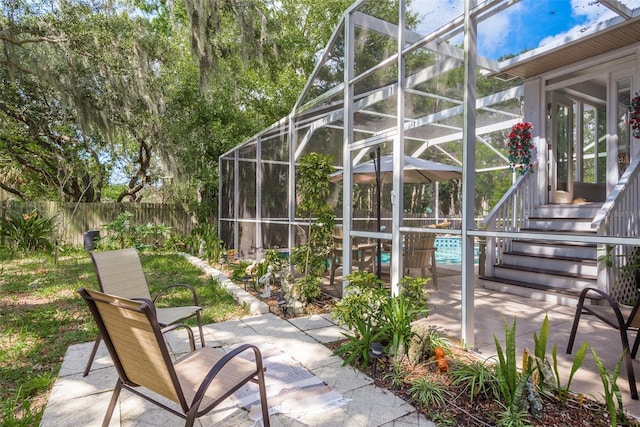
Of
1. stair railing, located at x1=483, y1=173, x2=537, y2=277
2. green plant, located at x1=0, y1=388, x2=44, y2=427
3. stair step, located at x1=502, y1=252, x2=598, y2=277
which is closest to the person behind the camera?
green plant, located at x1=0, y1=388, x2=44, y2=427

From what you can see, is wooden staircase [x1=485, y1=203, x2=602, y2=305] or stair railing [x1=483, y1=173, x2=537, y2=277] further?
stair railing [x1=483, y1=173, x2=537, y2=277]

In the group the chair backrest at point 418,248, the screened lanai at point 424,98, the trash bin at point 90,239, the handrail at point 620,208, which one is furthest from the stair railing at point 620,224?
the trash bin at point 90,239

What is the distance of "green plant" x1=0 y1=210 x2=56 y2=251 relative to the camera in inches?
360

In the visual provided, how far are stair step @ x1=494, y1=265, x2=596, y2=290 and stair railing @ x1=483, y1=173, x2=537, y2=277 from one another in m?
0.22

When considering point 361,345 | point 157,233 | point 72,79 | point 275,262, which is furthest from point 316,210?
point 157,233

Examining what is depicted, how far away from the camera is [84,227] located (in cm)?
1117

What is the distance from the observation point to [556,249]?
4973mm

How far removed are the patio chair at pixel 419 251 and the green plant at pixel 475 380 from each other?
1562 millimetres

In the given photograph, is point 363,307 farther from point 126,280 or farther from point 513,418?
point 126,280

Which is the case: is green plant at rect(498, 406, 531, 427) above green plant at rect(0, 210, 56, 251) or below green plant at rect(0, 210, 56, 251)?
below

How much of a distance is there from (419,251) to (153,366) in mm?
3514

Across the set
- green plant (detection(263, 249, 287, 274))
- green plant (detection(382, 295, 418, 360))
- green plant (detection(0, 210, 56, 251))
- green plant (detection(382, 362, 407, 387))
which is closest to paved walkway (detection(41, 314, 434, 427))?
green plant (detection(382, 362, 407, 387))

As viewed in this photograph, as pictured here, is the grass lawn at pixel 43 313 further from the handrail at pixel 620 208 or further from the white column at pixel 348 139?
the handrail at pixel 620 208

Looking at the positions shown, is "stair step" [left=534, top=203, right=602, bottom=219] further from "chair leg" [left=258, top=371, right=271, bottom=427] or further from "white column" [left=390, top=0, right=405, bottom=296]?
"chair leg" [left=258, top=371, right=271, bottom=427]
